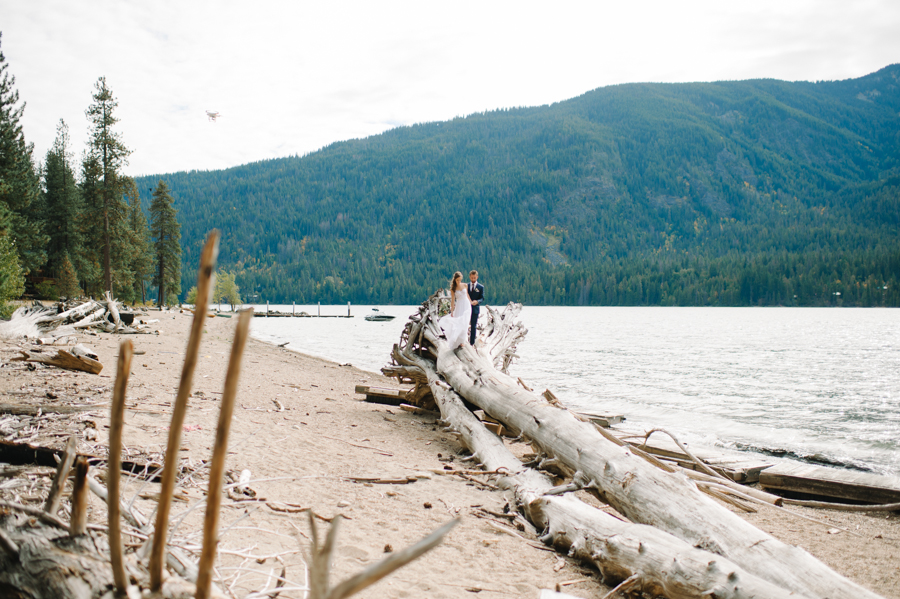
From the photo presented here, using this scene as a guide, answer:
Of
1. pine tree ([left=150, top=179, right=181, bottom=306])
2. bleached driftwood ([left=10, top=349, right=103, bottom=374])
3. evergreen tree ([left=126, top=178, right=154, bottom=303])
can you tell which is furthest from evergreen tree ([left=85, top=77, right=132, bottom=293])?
bleached driftwood ([left=10, top=349, right=103, bottom=374])

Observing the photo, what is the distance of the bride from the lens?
9.88 m

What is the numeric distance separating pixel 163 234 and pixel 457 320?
58908mm

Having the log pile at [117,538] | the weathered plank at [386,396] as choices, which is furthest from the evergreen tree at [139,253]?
the log pile at [117,538]

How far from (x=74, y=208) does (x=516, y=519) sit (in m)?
50.6

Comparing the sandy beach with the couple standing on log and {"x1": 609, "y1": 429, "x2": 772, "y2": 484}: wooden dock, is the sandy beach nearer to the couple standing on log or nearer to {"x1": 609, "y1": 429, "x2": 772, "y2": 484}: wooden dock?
{"x1": 609, "y1": 429, "x2": 772, "y2": 484}: wooden dock

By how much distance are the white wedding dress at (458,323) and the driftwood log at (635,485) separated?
19cm

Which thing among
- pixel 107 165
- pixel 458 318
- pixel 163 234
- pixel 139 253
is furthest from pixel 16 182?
pixel 458 318

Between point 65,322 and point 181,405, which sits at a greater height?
point 181,405

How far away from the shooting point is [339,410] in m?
10.5

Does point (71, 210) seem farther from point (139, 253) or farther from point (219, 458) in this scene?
point (219, 458)

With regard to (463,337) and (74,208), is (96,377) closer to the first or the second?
(463,337)

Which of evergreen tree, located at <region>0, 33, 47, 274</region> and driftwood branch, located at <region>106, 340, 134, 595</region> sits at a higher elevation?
evergreen tree, located at <region>0, 33, 47, 274</region>

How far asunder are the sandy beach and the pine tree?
54.1 meters

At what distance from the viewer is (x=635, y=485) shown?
183 inches
